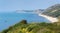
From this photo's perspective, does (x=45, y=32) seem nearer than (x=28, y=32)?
Yes

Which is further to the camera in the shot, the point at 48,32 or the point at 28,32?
the point at 28,32

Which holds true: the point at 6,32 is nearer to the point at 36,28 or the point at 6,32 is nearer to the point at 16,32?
the point at 16,32

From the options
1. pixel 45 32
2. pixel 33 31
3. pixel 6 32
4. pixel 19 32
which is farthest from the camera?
pixel 6 32

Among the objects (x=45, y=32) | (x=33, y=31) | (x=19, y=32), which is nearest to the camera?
(x=45, y=32)

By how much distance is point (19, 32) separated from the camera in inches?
705

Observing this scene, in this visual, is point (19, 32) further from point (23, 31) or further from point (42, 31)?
point (42, 31)

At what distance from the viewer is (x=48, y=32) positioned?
15180 mm

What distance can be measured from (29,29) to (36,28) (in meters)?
1.02

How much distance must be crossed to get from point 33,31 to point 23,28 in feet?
7.35

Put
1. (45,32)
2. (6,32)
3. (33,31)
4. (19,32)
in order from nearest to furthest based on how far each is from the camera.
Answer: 1. (45,32)
2. (33,31)
3. (19,32)
4. (6,32)

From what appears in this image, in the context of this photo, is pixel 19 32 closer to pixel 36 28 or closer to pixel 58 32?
pixel 36 28

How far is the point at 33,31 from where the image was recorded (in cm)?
1666

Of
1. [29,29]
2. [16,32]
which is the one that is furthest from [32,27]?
[16,32]

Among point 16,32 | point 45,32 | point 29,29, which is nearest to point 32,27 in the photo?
point 29,29
